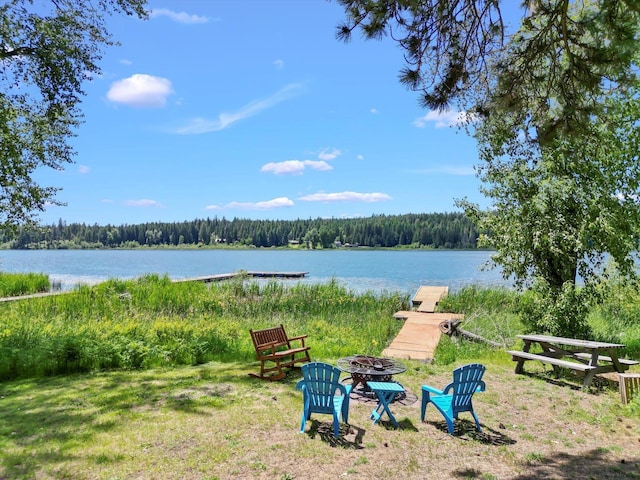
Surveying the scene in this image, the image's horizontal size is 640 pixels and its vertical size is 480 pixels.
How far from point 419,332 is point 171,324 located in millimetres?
5892

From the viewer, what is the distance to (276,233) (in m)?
108

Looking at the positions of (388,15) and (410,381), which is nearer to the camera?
(388,15)

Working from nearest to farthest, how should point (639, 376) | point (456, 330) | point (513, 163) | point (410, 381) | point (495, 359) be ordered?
1. point (639, 376)
2. point (410, 381)
3. point (495, 359)
4. point (513, 163)
5. point (456, 330)

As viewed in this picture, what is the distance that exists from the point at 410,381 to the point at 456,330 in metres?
4.91

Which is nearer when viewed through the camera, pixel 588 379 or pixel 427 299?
pixel 588 379

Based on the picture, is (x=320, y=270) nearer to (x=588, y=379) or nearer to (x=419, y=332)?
(x=419, y=332)

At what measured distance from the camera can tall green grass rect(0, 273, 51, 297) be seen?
59.3ft

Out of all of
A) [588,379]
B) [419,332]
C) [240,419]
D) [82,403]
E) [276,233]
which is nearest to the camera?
[240,419]

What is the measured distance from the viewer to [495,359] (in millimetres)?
8328

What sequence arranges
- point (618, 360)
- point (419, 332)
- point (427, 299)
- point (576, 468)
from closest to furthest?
point (576, 468)
point (618, 360)
point (419, 332)
point (427, 299)

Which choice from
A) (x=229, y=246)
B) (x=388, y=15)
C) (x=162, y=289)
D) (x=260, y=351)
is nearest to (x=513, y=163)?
(x=388, y=15)

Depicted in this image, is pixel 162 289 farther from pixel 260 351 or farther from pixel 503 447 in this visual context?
pixel 503 447

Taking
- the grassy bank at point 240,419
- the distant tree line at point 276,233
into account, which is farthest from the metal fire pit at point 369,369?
the distant tree line at point 276,233

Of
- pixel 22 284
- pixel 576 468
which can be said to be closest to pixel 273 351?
pixel 576 468
